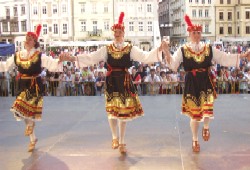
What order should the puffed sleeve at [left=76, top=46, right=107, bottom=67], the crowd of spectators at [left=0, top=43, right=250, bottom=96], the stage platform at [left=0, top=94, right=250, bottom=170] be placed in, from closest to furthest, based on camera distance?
the stage platform at [left=0, top=94, right=250, bottom=170]
the puffed sleeve at [left=76, top=46, right=107, bottom=67]
the crowd of spectators at [left=0, top=43, right=250, bottom=96]

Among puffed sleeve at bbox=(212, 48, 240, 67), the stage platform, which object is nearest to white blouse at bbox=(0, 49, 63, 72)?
the stage platform

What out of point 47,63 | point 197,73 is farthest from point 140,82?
point 197,73

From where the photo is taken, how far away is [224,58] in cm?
567

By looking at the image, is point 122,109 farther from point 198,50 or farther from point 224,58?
point 224,58

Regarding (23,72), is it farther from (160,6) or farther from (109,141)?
(160,6)

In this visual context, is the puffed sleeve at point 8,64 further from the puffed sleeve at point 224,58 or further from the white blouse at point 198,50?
Result: the puffed sleeve at point 224,58

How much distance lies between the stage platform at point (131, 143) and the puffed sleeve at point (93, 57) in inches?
49.4

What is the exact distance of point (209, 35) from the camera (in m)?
62.1

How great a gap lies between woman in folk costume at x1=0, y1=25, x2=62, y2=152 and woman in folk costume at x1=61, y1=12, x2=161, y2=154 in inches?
15.7

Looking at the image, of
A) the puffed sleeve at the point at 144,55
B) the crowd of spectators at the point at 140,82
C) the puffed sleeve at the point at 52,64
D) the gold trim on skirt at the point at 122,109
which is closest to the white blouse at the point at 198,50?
the puffed sleeve at the point at 144,55

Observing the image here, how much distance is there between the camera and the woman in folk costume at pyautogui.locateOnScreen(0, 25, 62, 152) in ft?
19.0

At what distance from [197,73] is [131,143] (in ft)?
4.95

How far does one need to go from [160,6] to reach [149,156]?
7875 cm

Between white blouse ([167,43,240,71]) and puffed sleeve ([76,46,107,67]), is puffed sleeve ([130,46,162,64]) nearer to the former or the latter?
white blouse ([167,43,240,71])
